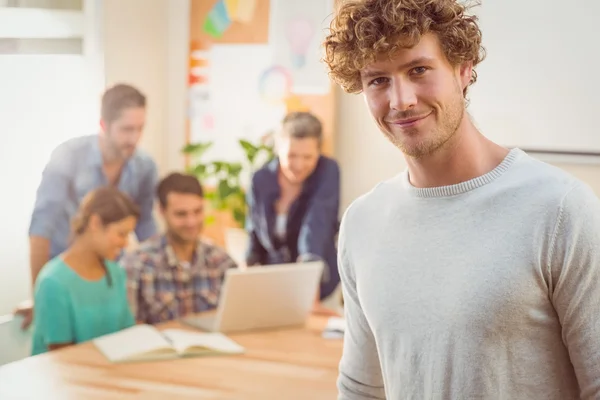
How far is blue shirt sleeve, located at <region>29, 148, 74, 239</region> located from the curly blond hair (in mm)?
2175

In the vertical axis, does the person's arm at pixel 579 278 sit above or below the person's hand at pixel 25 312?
above

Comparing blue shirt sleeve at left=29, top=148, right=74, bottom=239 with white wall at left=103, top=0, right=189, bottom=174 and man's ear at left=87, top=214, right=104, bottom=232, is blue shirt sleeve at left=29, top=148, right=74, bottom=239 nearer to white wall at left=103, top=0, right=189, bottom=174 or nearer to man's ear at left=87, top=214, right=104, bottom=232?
man's ear at left=87, top=214, right=104, bottom=232

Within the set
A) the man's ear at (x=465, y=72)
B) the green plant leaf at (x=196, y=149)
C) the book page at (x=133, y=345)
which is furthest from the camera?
the green plant leaf at (x=196, y=149)

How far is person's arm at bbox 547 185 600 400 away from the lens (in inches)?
50.5

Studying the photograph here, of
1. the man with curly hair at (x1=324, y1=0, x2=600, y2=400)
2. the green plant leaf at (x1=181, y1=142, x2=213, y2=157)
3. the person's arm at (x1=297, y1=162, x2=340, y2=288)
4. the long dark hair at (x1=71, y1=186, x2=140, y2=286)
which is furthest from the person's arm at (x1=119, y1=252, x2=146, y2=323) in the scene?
the man with curly hair at (x1=324, y1=0, x2=600, y2=400)

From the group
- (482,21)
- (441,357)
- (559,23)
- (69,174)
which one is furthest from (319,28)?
(441,357)

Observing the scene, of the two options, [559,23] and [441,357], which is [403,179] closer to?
[441,357]

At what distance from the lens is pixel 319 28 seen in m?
4.05

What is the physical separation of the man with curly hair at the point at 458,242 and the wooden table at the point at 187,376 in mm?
943

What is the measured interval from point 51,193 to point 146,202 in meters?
0.44

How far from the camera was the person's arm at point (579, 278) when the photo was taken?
4.21 ft

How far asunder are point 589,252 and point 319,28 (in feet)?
9.58

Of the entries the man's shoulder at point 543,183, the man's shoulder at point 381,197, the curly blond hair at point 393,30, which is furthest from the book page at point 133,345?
the man's shoulder at point 543,183

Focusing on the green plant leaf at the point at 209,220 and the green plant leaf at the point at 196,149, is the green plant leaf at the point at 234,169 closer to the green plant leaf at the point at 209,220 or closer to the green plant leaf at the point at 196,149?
the green plant leaf at the point at 196,149
